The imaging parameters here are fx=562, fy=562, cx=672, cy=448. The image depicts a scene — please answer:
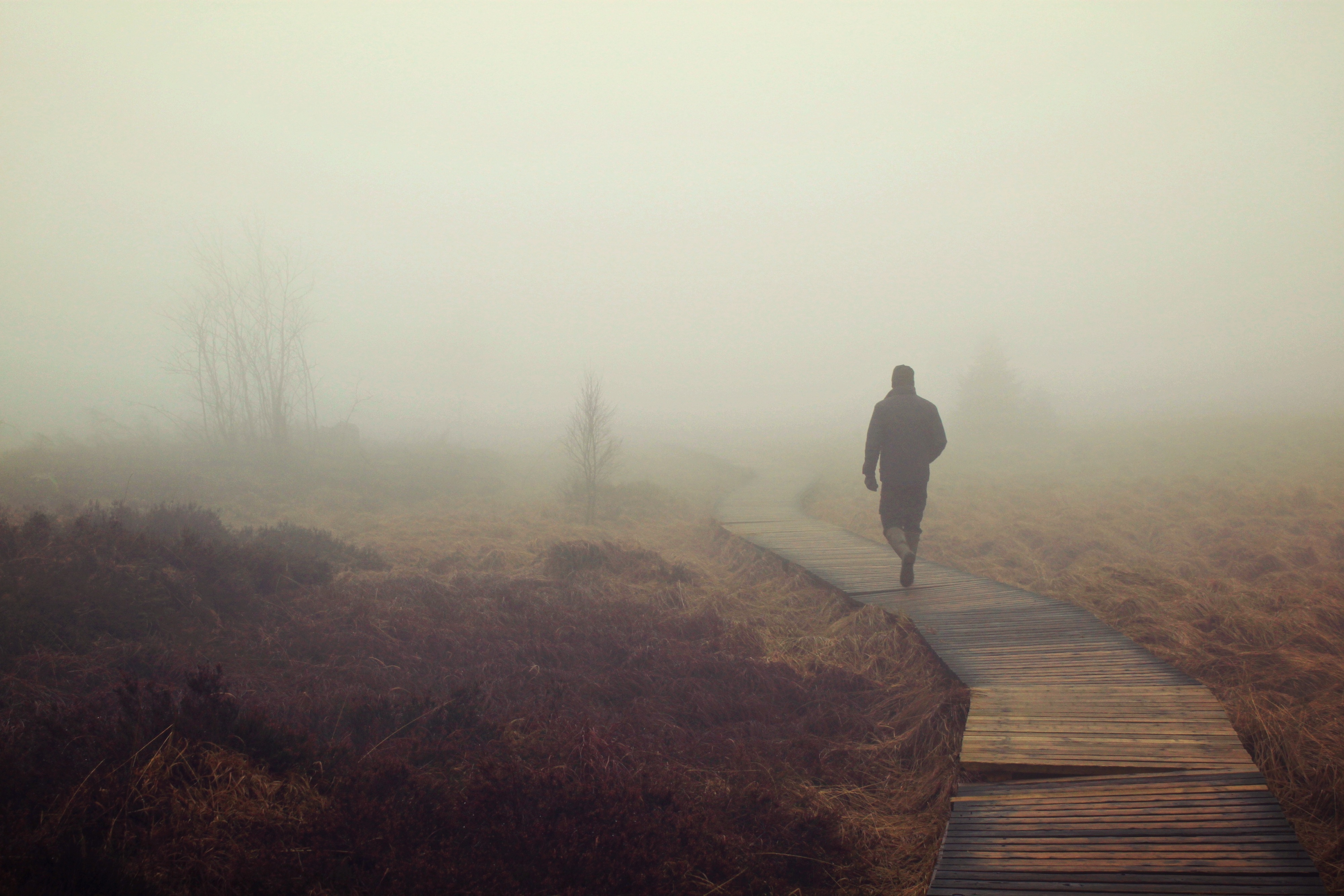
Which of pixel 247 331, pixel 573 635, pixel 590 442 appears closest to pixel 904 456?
pixel 573 635

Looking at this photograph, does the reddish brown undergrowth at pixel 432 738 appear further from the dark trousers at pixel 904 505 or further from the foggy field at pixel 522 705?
the dark trousers at pixel 904 505

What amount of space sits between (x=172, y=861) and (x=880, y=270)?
172 meters

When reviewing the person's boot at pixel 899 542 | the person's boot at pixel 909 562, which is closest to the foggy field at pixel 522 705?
the person's boot at pixel 909 562

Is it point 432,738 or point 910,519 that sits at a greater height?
point 910,519

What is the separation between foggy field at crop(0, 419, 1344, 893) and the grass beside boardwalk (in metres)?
0.02

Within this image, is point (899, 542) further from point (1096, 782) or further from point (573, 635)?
point (573, 635)

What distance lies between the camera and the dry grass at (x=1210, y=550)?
3.69 meters

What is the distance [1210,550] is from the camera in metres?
9.83

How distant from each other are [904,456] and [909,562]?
1.35 m

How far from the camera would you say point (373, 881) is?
232 centimetres

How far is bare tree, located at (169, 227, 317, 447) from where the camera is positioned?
18.6 metres

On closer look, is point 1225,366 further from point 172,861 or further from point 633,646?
point 172,861

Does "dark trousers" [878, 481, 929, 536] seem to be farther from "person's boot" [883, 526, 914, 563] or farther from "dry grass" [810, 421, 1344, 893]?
"dry grass" [810, 421, 1344, 893]

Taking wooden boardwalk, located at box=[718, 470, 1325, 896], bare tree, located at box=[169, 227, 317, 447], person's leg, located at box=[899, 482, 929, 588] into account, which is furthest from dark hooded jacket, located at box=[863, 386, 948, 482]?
bare tree, located at box=[169, 227, 317, 447]
